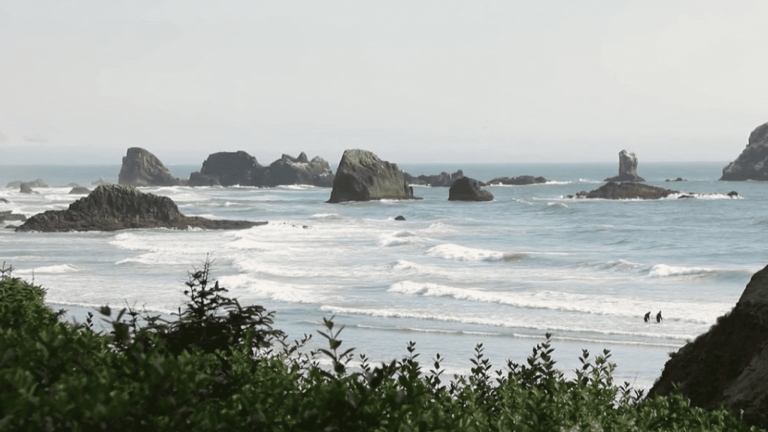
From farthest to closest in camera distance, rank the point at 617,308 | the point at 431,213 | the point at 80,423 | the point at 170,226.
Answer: the point at 431,213, the point at 170,226, the point at 617,308, the point at 80,423

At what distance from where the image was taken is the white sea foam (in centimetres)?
3403

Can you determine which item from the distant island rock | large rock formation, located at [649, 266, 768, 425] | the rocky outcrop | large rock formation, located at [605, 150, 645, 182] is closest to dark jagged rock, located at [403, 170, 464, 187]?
the distant island rock

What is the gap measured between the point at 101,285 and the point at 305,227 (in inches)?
1095

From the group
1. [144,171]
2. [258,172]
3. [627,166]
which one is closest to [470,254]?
[258,172]

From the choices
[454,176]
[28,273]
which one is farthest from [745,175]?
[28,273]

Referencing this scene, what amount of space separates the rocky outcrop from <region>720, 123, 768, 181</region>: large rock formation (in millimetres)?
104379

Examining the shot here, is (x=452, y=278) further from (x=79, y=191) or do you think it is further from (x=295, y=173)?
(x=295, y=173)

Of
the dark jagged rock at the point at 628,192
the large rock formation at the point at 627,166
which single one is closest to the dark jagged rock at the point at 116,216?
the dark jagged rock at the point at 628,192

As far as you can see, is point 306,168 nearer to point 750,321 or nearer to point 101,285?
point 101,285

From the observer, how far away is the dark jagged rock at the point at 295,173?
136125 millimetres

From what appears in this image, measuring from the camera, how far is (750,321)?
754 cm

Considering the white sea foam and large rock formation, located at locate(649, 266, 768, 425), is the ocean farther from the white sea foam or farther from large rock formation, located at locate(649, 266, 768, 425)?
large rock formation, located at locate(649, 266, 768, 425)

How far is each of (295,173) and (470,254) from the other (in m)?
104

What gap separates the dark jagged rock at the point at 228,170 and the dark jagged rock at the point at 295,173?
2906mm
